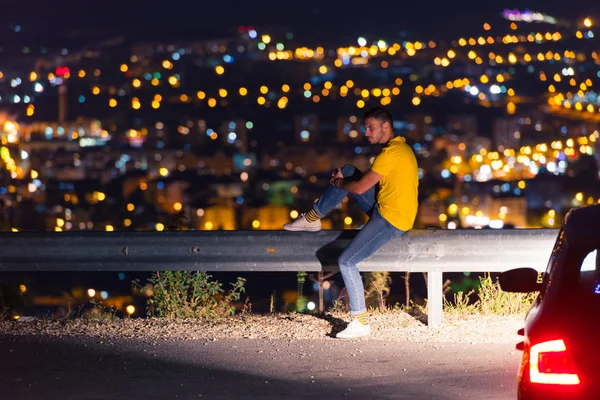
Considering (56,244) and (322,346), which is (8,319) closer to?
(56,244)

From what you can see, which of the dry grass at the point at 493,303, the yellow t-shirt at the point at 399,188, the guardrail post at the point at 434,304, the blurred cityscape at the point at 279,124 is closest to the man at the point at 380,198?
the yellow t-shirt at the point at 399,188

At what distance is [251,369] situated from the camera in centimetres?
796

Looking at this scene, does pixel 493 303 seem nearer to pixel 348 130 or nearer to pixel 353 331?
pixel 353 331

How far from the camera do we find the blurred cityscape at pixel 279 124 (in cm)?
7094

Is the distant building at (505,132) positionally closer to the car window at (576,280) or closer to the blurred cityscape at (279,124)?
the blurred cityscape at (279,124)

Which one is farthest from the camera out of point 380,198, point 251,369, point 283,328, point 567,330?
point 283,328

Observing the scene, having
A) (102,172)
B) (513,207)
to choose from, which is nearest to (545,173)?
(513,207)

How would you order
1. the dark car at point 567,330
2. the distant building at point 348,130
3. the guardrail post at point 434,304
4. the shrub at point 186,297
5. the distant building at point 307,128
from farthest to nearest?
the distant building at point 307,128 → the distant building at point 348,130 → the shrub at point 186,297 → the guardrail post at point 434,304 → the dark car at point 567,330

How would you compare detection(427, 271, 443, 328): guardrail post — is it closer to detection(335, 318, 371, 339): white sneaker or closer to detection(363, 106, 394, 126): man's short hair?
detection(335, 318, 371, 339): white sneaker

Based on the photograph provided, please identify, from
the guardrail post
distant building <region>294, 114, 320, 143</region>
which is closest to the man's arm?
the guardrail post

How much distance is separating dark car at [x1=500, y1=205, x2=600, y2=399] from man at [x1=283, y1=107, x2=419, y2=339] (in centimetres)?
443

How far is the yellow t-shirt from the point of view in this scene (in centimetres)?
899

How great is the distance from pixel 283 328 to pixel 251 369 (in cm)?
150

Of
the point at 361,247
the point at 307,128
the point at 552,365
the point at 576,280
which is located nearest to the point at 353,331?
the point at 361,247
